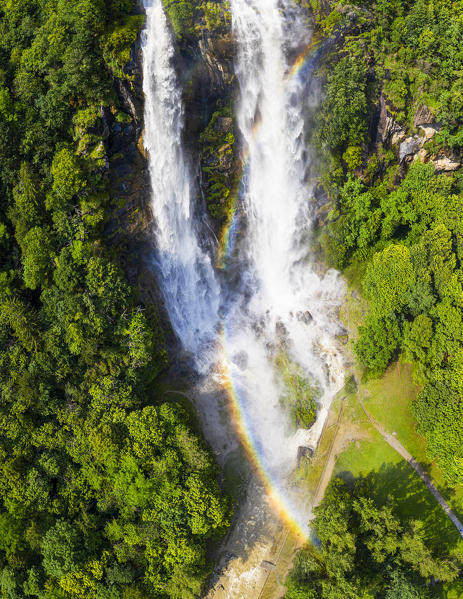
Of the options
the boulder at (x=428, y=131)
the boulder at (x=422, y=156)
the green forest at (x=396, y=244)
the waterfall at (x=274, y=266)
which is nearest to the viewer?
the green forest at (x=396, y=244)

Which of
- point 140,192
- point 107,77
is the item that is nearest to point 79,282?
point 140,192

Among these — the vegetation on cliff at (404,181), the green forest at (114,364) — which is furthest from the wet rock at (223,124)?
the vegetation on cliff at (404,181)

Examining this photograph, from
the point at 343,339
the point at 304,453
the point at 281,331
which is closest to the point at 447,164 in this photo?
the point at 343,339

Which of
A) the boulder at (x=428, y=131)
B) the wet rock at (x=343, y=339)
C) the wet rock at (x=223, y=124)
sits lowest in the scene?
the wet rock at (x=343, y=339)

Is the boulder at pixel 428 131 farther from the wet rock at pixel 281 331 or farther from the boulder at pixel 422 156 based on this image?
the wet rock at pixel 281 331

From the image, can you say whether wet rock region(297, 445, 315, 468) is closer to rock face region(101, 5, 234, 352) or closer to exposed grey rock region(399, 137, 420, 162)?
rock face region(101, 5, 234, 352)

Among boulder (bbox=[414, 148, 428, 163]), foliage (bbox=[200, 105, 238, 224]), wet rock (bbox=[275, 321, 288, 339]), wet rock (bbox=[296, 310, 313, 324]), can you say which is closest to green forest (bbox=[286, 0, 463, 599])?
boulder (bbox=[414, 148, 428, 163])

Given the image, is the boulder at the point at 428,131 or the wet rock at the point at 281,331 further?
the wet rock at the point at 281,331
